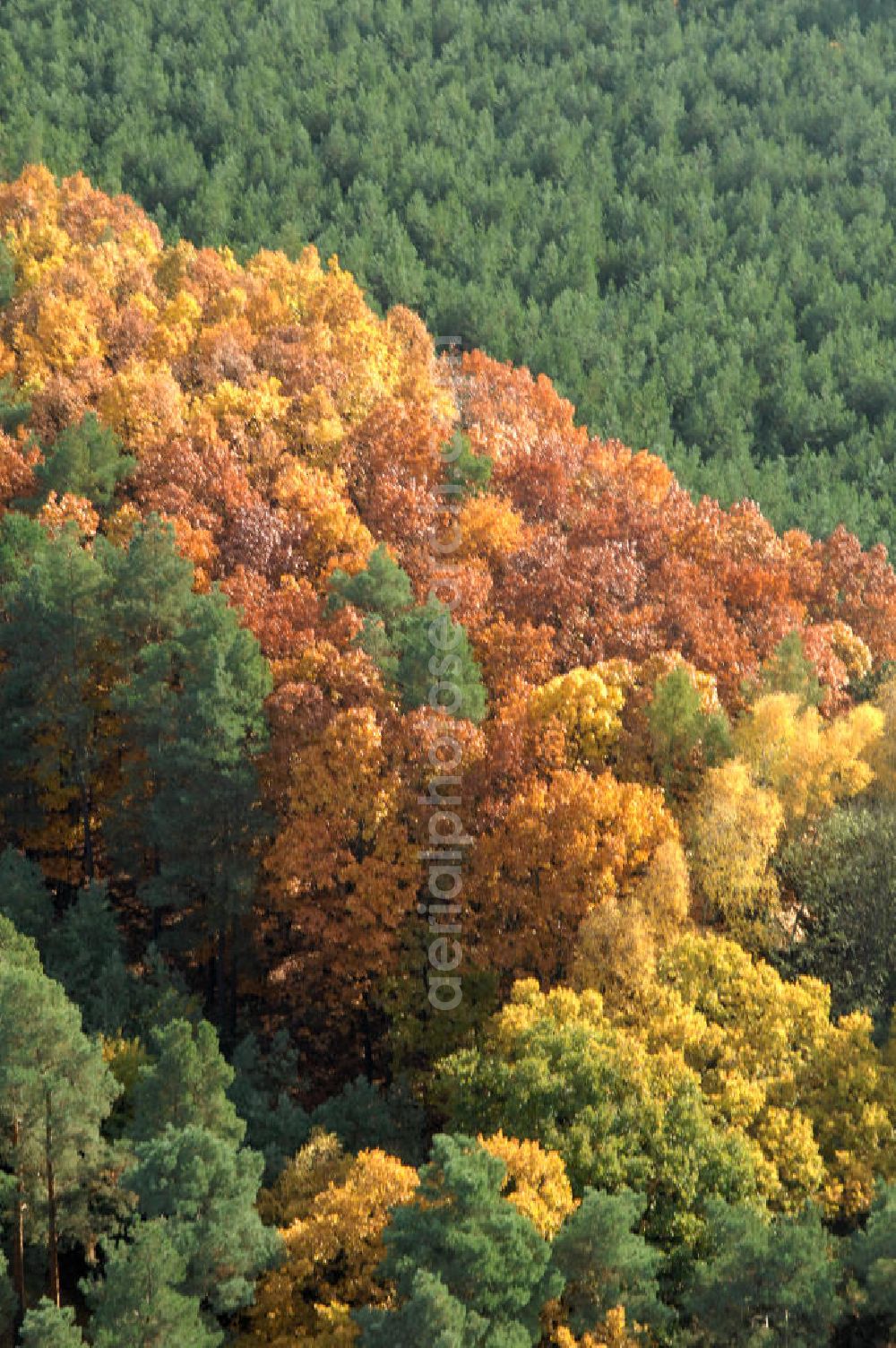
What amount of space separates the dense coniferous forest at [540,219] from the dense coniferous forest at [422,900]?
44869 millimetres

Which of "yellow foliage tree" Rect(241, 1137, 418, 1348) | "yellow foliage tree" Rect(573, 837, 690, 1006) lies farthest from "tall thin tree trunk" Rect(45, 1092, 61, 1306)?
"yellow foliage tree" Rect(573, 837, 690, 1006)

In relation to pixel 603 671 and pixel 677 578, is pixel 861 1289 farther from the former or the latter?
pixel 677 578

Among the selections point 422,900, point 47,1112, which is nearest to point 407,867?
point 422,900

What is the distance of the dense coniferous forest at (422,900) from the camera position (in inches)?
1845

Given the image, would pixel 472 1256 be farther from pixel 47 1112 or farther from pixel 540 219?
pixel 540 219

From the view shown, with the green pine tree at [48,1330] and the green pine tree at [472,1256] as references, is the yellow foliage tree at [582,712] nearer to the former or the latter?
the green pine tree at [472,1256]

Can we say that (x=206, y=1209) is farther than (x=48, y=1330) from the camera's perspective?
→ Yes

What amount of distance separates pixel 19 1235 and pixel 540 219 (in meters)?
136

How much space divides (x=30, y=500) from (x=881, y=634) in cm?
3740

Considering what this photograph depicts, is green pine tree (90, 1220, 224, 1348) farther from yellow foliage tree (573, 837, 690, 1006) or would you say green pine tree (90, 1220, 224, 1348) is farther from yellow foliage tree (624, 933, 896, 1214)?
yellow foliage tree (573, 837, 690, 1006)

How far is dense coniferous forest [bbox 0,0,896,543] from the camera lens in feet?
461

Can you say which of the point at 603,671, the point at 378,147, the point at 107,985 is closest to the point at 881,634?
the point at 603,671

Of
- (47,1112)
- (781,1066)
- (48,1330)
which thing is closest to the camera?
(48,1330)

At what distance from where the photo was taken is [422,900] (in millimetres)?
63469
